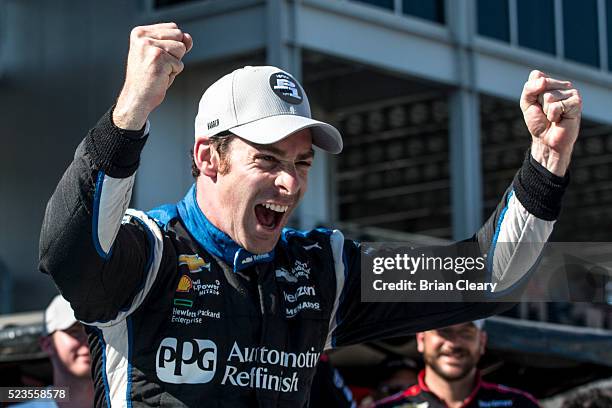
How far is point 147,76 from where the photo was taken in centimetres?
261

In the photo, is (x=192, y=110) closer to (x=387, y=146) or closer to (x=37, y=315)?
(x=387, y=146)

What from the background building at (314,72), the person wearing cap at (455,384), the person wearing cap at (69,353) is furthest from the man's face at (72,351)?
the background building at (314,72)

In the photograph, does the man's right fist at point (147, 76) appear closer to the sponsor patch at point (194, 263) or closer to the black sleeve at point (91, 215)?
the black sleeve at point (91, 215)

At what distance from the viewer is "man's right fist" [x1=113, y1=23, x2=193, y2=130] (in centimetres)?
261

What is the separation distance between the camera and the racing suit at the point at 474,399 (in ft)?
19.3

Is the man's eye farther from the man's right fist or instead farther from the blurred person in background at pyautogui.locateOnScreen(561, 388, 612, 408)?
the blurred person in background at pyautogui.locateOnScreen(561, 388, 612, 408)

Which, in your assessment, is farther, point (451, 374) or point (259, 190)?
point (451, 374)

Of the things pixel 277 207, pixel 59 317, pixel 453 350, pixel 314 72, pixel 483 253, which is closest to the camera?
pixel 277 207

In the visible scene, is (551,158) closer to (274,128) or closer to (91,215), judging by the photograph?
(274,128)

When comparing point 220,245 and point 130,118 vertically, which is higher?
point 130,118

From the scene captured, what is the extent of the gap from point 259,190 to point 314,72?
1623cm

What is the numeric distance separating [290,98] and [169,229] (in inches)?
18.5

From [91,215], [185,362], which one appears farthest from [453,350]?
[91,215]

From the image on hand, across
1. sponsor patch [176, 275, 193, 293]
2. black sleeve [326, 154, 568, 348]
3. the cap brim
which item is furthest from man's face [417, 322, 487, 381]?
sponsor patch [176, 275, 193, 293]
